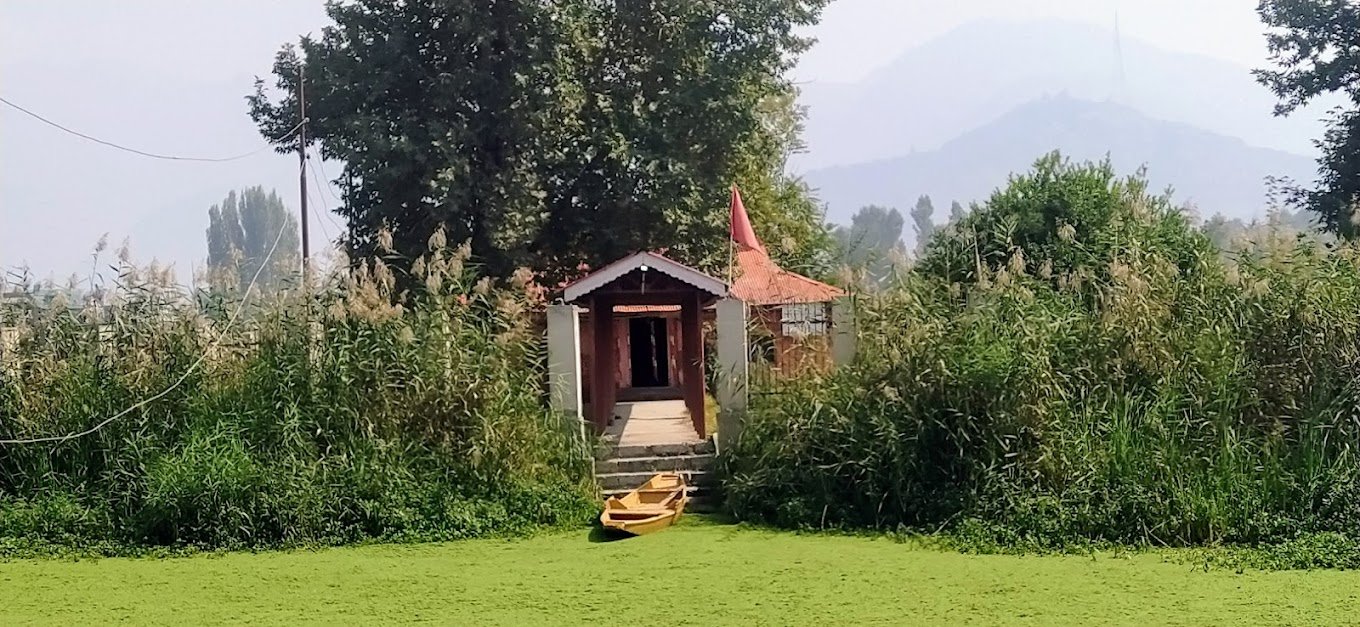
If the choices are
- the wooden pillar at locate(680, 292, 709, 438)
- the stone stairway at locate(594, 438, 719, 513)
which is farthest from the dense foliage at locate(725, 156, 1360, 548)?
the wooden pillar at locate(680, 292, 709, 438)

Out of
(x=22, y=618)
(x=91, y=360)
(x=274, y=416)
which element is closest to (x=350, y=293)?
(x=274, y=416)

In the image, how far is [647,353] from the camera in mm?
14055

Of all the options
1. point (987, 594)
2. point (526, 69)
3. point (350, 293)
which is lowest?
point (987, 594)

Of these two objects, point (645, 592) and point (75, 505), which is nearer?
point (645, 592)

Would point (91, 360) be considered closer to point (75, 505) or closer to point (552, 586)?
point (75, 505)

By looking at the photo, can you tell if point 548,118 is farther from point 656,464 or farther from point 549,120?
point 656,464

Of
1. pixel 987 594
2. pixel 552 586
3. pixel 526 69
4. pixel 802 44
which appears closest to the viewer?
pixel 987 594

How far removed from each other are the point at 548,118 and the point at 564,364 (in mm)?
3494

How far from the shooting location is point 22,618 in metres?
5.48

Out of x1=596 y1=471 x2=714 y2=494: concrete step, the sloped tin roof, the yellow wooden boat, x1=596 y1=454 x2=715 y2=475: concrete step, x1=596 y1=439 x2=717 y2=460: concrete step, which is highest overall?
the sloped tin roof

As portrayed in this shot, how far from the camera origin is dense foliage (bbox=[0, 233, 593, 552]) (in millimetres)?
7125

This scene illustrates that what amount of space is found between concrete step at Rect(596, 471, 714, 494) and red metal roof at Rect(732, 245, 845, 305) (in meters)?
3.36

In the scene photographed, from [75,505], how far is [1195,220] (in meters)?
8.73

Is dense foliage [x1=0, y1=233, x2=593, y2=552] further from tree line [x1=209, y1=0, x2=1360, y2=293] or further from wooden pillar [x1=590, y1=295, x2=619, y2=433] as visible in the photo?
tree line [x1=209, y1=0, x2=1360, y2=293]
